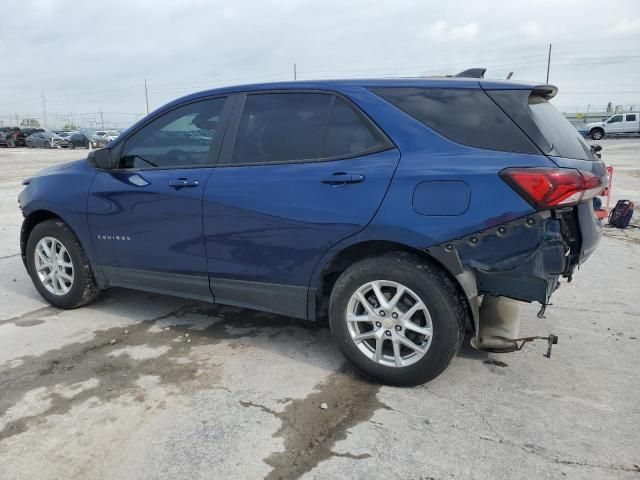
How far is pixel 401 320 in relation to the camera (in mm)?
3070

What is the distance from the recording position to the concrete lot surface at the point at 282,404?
249 cm

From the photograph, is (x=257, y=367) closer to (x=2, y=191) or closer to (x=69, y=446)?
(x=69, y=446)

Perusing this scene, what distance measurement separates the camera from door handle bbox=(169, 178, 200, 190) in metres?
3.65

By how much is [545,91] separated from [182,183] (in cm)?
241

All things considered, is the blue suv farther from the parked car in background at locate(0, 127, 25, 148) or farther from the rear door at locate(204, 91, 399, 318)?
the parked car in background at locate(0, 127, 25, 148)

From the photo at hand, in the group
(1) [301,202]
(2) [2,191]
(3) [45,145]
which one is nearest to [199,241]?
(1) [301,202]

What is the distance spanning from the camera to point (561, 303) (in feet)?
15.6

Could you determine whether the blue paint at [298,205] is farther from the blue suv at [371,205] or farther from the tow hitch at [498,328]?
the tow hitch at [498,328]

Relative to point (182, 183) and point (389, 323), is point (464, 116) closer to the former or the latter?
point (389, 323)

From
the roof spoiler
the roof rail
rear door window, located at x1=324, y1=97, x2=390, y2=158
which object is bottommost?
rear door window, located at x1=324, y1=97, x2=390, y2=158

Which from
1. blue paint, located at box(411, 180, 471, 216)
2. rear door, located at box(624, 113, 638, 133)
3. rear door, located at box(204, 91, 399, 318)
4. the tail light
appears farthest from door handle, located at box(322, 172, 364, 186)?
rear door, located at box(624, 113, 638, 133)

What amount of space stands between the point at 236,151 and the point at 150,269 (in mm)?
1166

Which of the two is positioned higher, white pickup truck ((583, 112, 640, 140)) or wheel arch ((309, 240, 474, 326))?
white pickup truck ((583, 112, 640, 140))

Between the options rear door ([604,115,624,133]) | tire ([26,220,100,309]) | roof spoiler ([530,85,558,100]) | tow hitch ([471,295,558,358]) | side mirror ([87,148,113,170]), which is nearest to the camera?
roof spoiler ([530,85,558,100])
